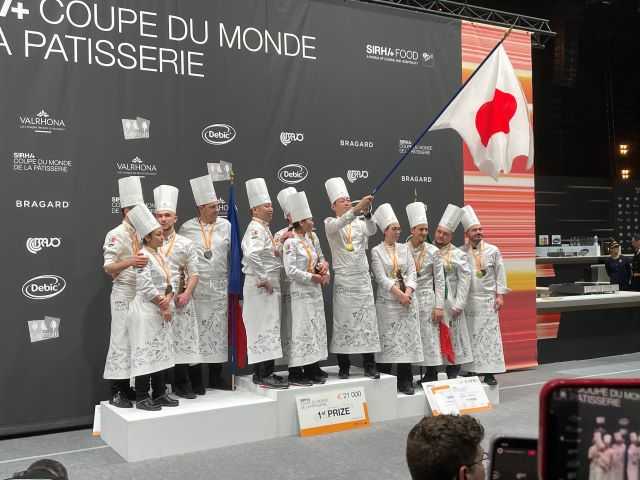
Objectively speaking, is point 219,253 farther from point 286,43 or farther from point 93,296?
point 286,43

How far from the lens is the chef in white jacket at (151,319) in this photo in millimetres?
4418

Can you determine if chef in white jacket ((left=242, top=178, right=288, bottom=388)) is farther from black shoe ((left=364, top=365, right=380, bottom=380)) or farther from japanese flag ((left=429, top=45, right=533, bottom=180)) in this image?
japanese flag ((left=429, top=45, right=533, bottom=180))

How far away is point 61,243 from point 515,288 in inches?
175

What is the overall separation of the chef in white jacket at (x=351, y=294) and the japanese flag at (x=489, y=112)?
92 cm

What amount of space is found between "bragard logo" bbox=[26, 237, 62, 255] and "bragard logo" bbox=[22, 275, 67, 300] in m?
0.20

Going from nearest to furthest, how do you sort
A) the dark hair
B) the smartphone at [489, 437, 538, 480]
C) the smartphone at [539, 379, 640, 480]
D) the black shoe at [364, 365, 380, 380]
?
the smartphone at [539, 379, 640, 480] → the smartphone at [489, 437, 538, 480] → the dark hair → the black shoe at [364, 365, 380, 380]

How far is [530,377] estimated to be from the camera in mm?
6805

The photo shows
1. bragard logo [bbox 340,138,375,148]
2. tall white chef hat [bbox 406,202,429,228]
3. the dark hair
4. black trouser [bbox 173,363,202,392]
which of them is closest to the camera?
the dark hair

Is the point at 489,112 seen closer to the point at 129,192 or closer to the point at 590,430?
the point at 129,192

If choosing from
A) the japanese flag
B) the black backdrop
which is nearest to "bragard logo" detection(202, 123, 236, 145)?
the black backdrop

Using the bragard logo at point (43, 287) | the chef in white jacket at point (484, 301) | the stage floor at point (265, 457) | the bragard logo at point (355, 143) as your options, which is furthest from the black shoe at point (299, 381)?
the bragard logo at point (355, 143)

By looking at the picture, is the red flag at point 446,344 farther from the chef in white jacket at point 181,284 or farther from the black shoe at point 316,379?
the chef in white jacket at point 181,284

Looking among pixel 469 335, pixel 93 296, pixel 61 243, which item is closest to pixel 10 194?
pixel 61 243

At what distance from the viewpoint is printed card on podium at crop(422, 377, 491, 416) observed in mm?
5281
